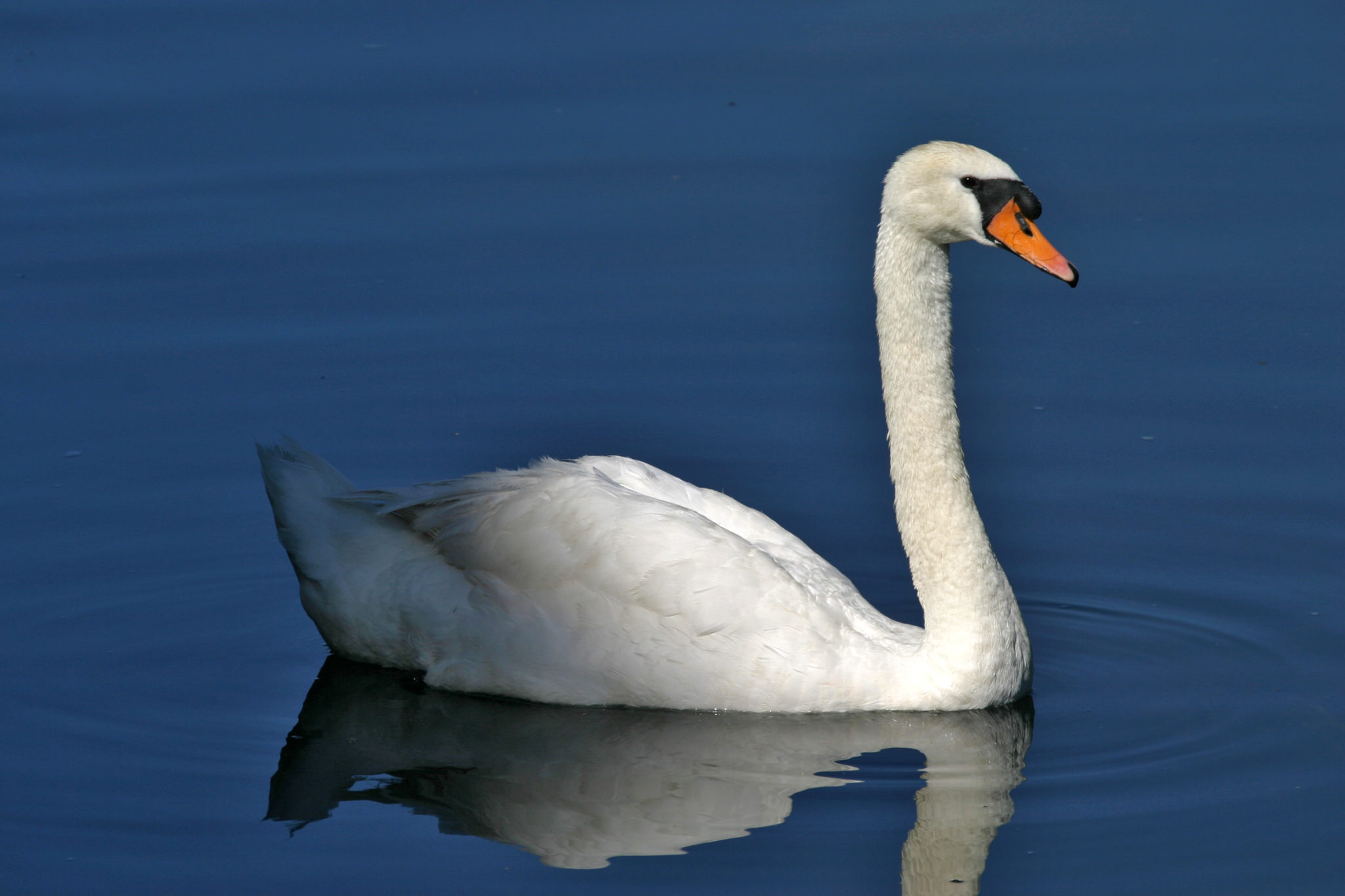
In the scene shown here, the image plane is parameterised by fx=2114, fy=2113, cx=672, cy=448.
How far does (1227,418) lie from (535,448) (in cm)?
367

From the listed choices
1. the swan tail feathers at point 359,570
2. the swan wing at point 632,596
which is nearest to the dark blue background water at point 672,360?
the swan tail feathers at point 359,570

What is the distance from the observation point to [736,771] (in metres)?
8.28

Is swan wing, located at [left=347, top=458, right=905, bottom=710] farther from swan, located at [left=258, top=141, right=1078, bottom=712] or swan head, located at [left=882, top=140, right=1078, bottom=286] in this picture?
swan head, located at [left=882, top=140, right=1078, bottom=286]

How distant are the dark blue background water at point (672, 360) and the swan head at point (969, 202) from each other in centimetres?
191

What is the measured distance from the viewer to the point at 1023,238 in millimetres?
8656

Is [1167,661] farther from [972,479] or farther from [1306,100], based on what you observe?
[1306,100]

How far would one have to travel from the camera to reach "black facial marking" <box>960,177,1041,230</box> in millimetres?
8594

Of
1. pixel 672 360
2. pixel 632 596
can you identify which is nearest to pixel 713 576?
pixel 632 596

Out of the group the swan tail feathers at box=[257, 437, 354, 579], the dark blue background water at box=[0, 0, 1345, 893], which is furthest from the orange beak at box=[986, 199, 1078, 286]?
the swan tail feathers at box=[257, 437, 354, 579]

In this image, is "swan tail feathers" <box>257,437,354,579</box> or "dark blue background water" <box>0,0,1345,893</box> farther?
"swan tail feathers" <box>257,437,354,579</box>


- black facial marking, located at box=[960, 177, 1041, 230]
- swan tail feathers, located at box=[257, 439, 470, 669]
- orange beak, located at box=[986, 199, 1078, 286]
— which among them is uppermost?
black facial marking, located at box=[960, 177, 1041, 230]

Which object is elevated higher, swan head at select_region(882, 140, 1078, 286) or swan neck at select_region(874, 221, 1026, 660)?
swan head at select_region(882, 140, 1078, 286)

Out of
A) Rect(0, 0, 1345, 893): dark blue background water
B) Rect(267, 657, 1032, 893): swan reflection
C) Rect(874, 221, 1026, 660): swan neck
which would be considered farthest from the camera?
Rect(874, 221, 1026, 660): swan neck

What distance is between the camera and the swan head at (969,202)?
8586 mm
